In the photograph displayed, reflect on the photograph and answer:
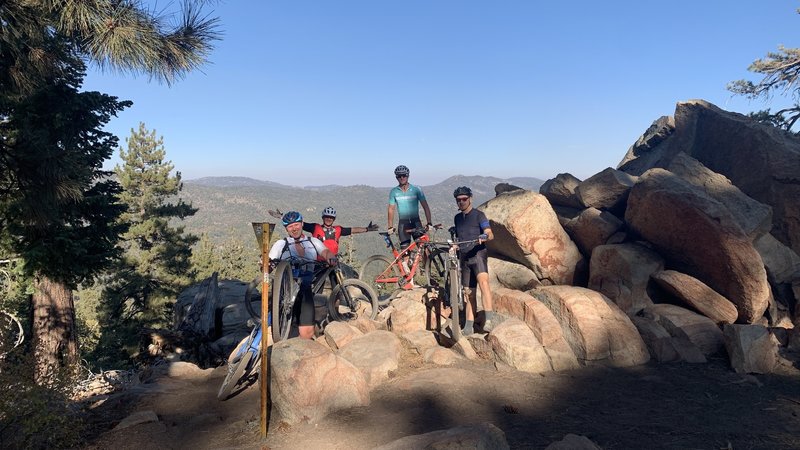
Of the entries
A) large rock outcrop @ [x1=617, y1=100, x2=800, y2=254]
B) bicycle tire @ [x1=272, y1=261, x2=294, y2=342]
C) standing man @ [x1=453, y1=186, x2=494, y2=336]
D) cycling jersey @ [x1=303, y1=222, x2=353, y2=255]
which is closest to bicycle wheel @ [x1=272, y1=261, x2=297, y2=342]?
bicycle tire @ [x1=272, y1=261, x2=294, y2=342]

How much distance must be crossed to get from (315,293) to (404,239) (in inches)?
128

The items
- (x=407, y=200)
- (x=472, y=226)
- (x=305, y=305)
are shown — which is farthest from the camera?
(x=407, y=200)

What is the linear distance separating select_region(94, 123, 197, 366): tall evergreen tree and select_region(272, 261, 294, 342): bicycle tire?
2003 centimetres

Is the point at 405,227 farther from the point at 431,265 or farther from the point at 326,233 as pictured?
the point at 326,233

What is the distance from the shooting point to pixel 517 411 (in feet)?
19.9

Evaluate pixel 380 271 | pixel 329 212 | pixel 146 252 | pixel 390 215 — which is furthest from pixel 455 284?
pixel 146 252

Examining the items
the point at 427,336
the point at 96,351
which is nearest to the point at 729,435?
the point at 427,336

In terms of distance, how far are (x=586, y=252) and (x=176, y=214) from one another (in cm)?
2492

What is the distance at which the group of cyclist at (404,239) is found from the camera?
759 centimetres

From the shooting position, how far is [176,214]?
2798 centimetres

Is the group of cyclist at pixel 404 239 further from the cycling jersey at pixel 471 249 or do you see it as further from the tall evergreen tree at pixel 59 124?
the tall evergreen tree at pixel 59 124

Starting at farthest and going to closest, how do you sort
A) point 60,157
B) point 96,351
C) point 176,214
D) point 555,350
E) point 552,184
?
point 176,214
point 96,351
point 552,184
point 60,157
point 555,350

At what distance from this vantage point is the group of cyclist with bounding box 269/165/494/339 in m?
7.59

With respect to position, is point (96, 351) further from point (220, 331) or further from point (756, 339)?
point (756, 339)
